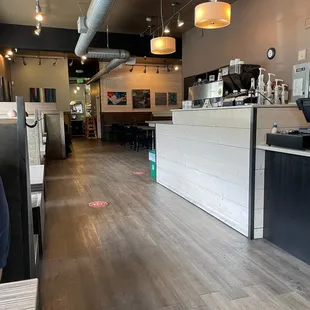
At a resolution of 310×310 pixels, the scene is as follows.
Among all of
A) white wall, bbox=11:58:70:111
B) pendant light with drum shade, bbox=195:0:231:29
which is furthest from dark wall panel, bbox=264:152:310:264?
white wall, bbox=11:58:70:111

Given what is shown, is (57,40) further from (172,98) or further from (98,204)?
(172,98)

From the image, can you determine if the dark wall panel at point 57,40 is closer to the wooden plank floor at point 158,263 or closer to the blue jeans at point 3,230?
the wooden plank floor at point 158,263

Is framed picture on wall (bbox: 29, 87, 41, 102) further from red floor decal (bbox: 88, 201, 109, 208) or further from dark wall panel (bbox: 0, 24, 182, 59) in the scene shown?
red floor decal (bbox: 88, 201, 109, 208)

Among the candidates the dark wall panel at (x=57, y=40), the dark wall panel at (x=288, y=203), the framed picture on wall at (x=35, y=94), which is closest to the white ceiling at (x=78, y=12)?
the dark wall panel at (x=57, y=40)

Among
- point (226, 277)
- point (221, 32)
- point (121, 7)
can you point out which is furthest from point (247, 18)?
point (226, 277)

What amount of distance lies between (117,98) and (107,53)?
245 inches

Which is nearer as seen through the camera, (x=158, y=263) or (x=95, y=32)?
(x=158, y=263)

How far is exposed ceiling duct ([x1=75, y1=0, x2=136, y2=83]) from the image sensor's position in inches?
213

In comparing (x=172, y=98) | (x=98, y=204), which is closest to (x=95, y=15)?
(x=98, y=204)

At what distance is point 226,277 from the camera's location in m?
2.36

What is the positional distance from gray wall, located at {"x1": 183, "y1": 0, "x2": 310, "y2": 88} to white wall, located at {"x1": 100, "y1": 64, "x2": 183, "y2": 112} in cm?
656

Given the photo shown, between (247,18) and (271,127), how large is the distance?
484 centimetres

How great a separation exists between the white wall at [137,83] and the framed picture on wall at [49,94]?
2.27 m

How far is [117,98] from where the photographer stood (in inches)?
592
